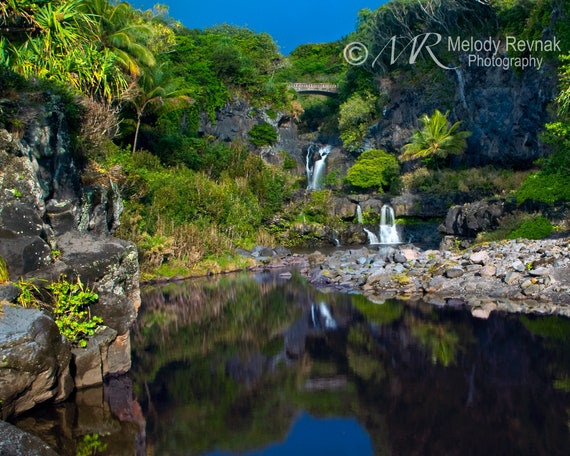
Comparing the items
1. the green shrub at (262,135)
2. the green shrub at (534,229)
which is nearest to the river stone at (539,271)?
the green shrub at (534,229)

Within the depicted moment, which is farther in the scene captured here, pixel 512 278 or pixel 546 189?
pixel 546 189

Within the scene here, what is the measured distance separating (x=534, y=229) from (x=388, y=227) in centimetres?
1084

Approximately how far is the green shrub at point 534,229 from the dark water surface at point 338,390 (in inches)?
296

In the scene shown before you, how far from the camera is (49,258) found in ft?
26.3

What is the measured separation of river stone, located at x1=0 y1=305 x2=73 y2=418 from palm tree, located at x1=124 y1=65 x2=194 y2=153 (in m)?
20.7

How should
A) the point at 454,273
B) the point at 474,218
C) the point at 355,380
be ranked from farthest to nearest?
the point at 474,218 < the point at 454,273 < the point at 355,380

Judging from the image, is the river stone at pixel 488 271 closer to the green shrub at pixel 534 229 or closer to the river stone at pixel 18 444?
the green shrub at pixel 534 229

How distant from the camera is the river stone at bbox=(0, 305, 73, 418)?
6.24 m

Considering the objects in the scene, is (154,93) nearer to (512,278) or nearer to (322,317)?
(322,317)

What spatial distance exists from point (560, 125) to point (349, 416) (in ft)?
48.2

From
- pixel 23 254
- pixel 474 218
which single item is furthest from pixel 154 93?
pixel 23 254

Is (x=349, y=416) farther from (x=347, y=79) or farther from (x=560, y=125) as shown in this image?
(x=347, y=79)

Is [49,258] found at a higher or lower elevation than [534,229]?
lower

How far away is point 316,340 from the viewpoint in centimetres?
1148
